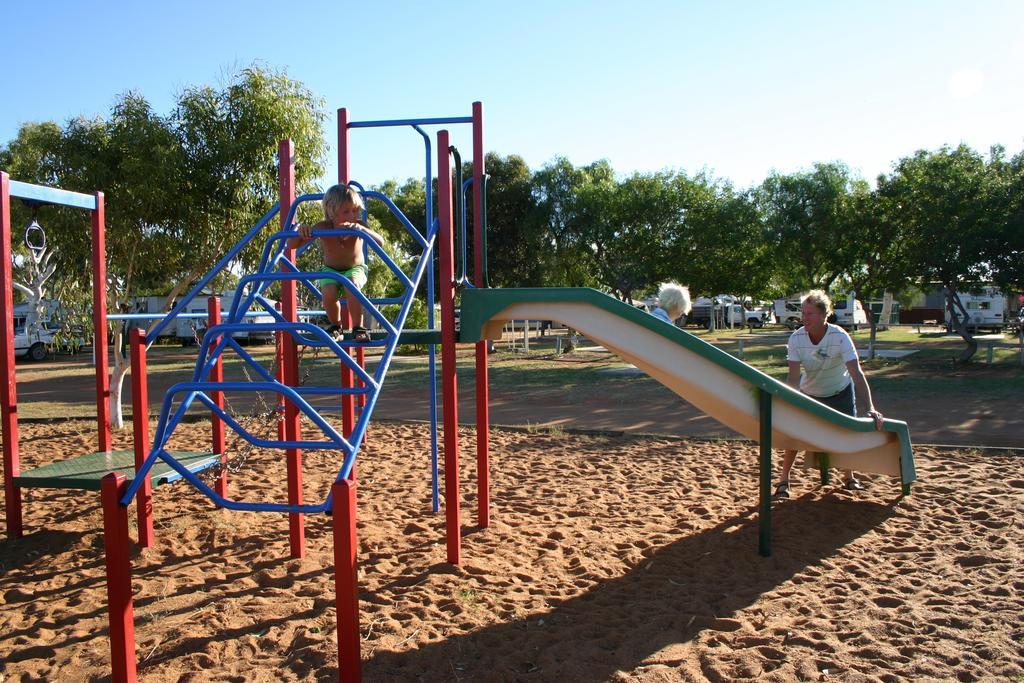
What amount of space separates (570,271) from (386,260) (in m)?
18.5

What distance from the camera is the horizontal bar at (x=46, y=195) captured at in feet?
14.9

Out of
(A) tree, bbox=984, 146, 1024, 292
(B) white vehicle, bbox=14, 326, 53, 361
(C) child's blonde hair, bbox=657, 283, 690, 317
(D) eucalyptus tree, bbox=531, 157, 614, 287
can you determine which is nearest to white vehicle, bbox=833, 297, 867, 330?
(D) eucalyptus tree, bbox=531, 157, 614, 287

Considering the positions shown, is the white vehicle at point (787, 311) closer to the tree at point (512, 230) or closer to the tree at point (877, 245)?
the tree at point (512, 230)

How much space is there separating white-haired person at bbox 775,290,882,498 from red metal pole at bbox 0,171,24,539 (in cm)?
502

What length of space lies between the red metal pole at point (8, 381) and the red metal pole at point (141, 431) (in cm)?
74

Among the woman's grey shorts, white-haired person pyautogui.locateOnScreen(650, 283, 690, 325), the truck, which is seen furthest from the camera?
the truck

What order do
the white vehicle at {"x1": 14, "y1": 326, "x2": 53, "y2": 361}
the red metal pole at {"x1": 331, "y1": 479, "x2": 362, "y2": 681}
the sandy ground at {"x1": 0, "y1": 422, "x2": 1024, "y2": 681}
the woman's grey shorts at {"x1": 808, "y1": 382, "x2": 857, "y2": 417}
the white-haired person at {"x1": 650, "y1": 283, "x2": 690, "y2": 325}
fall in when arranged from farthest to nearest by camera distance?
1. the white vehicle at {"x1": 14, "y1": 326, "x2": 53, "y2": 361}
2. the woman's grey shorts at {"x1": 808, "y1": 382, "x2": 857, "y2": 417}
3. the white-haired person at {"x1": 650, "y1": 283, "x2": 690, "y2": 325}
4. the sandy ground at {"x1": 0, "y1": 422, "x2": 1024, "y2": 681}
5. the red metal pole at {"x1": 331, "y1": 479, "x2": 362, "y2": 681}

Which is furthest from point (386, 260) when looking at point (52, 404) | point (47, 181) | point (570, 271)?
point (570, 271)

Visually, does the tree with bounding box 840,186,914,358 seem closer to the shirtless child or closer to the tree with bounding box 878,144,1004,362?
the tree with bounding box 878,144,1004,362

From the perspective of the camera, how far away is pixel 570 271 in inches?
864

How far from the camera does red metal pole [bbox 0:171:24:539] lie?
4.51m

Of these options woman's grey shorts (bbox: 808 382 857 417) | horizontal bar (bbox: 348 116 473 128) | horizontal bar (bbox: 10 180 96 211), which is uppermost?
horizontal bar (bbox: 348 116 473 128)

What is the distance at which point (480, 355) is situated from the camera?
4754mm

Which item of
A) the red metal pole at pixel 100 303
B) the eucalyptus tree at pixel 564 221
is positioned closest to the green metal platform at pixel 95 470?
the red metal pole at pixel 100 303
